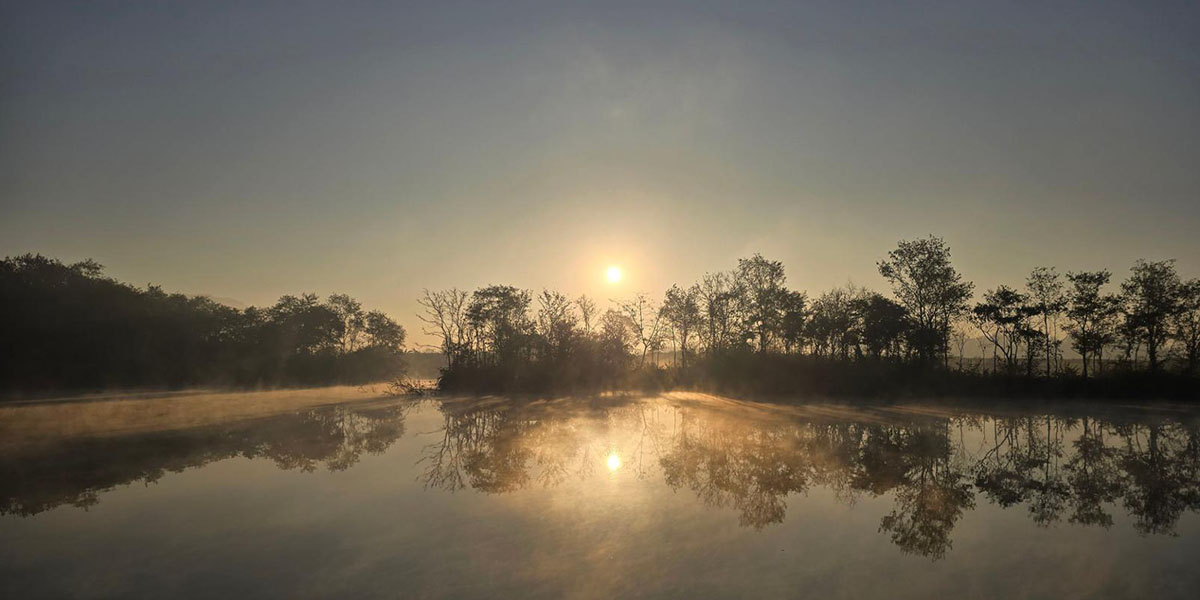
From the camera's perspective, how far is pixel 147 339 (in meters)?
42.1

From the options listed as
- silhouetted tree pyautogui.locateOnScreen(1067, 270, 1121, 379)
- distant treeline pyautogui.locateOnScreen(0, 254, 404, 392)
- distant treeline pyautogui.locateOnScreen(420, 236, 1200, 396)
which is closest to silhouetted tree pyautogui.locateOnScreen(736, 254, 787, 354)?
distant treeline pyautogui.locateOnScreen(420, 236, 1200, 396)

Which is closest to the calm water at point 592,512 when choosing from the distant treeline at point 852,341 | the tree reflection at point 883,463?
the tree reflection at point 883,463

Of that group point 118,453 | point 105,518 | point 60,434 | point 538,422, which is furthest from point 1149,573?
point 60,434

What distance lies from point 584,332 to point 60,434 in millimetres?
22808

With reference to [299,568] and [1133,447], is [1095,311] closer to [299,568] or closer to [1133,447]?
[1133,447]

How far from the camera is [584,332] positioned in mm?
33094

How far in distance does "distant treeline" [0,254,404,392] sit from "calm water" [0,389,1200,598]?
1020 inches

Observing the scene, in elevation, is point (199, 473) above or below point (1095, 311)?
below

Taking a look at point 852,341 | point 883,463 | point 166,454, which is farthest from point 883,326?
point 166,454

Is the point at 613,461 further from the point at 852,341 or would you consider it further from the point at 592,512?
the point at 852,341

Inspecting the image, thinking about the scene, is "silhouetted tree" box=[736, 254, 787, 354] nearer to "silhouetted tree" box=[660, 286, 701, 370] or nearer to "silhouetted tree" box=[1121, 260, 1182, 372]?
"silhouetted tree" box=[660, 286, 701, 370]

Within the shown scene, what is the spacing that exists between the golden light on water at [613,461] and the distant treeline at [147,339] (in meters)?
39.1

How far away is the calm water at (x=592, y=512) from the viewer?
581 cm

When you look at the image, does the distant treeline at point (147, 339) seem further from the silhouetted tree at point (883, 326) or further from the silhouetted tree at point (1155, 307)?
the silhouetted tree at point (1155, 307)
